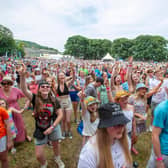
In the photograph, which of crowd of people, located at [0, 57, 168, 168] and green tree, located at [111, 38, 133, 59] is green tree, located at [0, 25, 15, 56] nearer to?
green tree, located at [111, 38, 133, 59]

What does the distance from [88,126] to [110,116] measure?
1.61m

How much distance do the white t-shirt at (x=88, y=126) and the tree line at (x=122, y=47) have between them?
199 feet

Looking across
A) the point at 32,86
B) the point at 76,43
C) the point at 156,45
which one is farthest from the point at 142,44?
the point at 32,86

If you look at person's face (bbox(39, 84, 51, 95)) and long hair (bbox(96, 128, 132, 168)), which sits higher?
person's face (bbox(39, 84, 51, 95))

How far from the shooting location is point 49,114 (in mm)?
2598

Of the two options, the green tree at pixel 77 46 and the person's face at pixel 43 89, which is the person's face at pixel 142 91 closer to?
the person's face at pixel 43 89

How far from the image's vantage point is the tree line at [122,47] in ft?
211

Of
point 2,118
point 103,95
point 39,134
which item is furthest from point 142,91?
point 2,118

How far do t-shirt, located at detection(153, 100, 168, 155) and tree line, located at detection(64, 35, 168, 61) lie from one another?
61.3m

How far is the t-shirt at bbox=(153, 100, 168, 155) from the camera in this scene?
5.46 feet

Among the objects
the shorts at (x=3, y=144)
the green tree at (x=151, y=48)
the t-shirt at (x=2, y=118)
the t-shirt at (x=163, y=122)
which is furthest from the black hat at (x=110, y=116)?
the green tree at (x=151, y=48)

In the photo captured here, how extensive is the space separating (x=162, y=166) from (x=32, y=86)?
195 inches

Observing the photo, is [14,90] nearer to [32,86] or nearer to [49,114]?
[49,114]

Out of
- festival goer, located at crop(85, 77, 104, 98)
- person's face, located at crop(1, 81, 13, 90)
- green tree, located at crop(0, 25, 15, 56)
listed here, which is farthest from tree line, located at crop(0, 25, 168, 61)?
festival goer, located at crop(85, 77, 104, 98)
